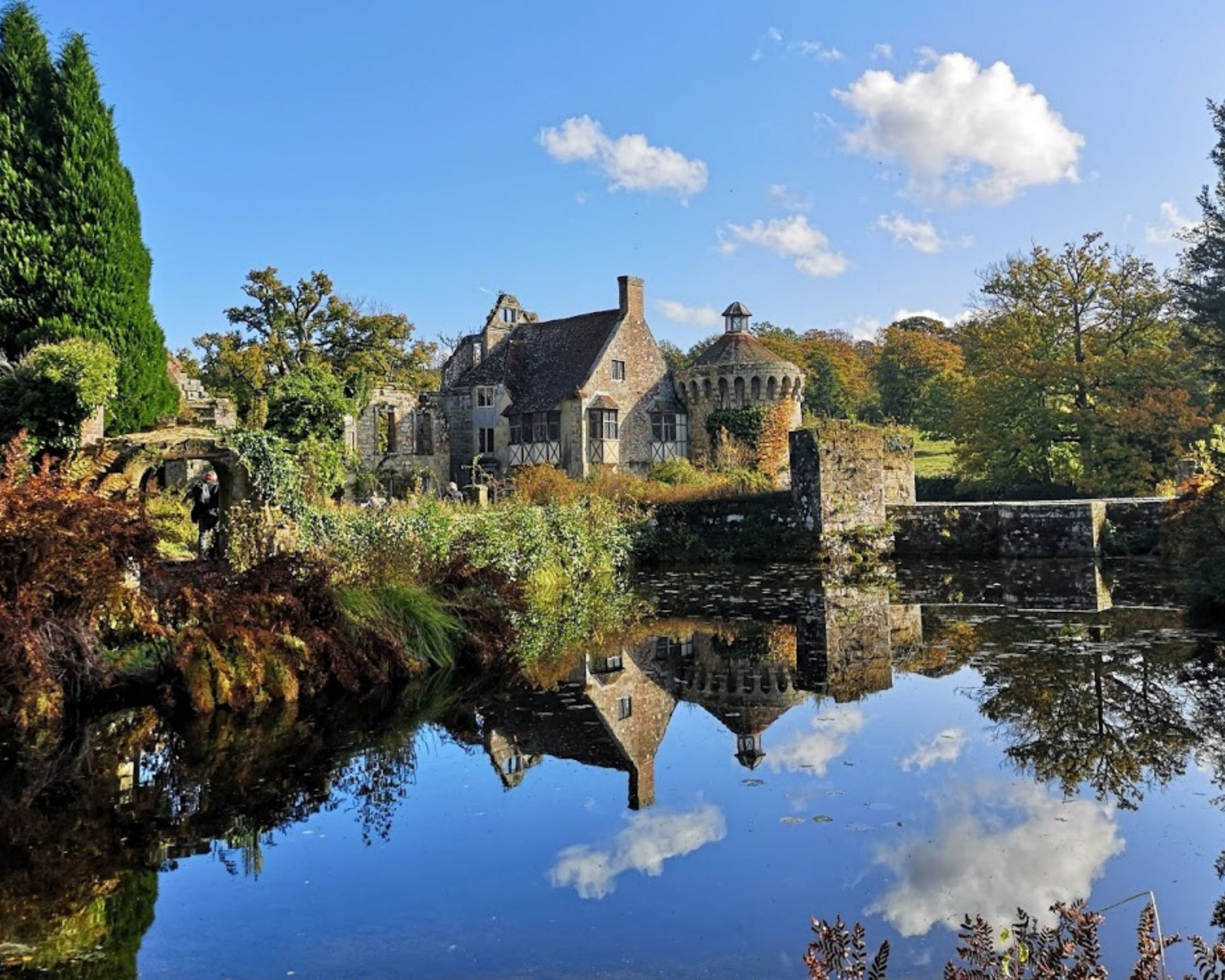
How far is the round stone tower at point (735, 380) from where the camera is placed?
1512 inches

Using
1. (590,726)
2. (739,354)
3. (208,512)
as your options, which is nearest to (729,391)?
(739,354)

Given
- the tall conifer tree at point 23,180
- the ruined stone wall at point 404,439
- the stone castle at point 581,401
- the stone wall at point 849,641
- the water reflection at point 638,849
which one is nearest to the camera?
the water reflection at point 638,849

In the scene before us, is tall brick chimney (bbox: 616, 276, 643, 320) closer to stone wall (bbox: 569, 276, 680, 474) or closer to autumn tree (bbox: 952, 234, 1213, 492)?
stone wall (bbox: 569, 276, 680, 474)

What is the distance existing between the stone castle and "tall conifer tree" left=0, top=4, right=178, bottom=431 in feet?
59.1

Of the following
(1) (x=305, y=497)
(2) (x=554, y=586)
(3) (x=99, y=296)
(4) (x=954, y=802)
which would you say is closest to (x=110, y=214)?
(3) (x=99, y=296)

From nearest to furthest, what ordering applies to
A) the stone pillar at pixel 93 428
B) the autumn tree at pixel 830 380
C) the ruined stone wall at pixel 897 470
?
the stone pillar at pixel 93 428
the ruined stone wall at pixel 897 470
the autumn tree at pixel 830 380

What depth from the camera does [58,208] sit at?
60.4ft

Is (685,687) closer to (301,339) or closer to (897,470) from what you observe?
(897,470)

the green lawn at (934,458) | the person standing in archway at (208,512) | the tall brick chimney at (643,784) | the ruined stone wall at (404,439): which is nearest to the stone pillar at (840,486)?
the person standing in archway at (208,512)

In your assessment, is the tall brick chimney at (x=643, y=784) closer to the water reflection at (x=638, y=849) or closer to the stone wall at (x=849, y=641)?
the water reflection at (x=638, y=849)

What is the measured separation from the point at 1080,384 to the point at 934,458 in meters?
16.0

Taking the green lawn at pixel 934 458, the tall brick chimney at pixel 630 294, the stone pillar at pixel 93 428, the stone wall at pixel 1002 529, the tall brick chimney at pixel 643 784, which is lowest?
the tall brick chimney at pixel 643 784

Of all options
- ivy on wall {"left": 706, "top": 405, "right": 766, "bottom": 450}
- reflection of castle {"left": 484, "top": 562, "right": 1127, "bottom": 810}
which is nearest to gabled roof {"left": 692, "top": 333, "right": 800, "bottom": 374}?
ivy on wall {"left": 706, "top": 405, "right": 766, "bottom": 450}

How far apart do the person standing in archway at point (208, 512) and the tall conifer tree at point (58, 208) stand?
6.06 m
